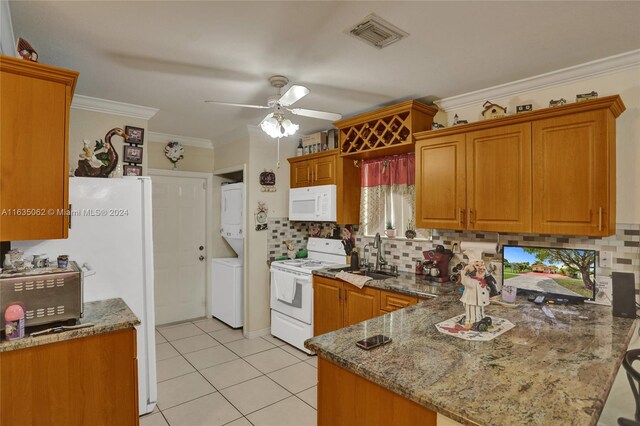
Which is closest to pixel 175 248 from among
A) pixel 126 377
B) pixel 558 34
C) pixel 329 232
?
pixel 329 232

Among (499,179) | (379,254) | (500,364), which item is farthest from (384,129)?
(500,364)

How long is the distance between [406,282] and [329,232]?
158 centimetres

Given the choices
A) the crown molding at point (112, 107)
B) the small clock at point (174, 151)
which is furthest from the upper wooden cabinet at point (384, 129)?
the small clock at point (174, 151)

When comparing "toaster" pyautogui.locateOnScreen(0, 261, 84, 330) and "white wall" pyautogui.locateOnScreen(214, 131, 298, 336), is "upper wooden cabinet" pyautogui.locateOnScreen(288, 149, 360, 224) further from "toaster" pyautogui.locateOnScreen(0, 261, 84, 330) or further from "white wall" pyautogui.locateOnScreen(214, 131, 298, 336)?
"toaster" pyautogui.locateOnScreen(0, 261, 84, 330)

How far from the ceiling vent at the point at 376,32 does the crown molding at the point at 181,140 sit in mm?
3407

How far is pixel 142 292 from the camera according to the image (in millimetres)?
2584

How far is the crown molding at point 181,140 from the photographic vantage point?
4.42m

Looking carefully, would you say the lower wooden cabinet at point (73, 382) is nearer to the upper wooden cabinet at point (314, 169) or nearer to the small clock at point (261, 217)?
the small clock at point (261, 217)

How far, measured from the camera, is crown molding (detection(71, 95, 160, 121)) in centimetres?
303

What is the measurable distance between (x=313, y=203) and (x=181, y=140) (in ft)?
7.15

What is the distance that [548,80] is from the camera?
253cm

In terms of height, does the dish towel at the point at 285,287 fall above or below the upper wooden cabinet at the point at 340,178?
below

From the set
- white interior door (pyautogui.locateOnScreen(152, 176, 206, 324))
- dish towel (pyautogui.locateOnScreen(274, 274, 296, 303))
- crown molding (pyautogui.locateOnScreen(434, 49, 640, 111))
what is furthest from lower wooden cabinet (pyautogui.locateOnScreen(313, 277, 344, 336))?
white interior door (pyautogui.locateOnScreen(152, 176, 206, 324))

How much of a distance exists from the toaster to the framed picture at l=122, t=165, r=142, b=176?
1625 mm
